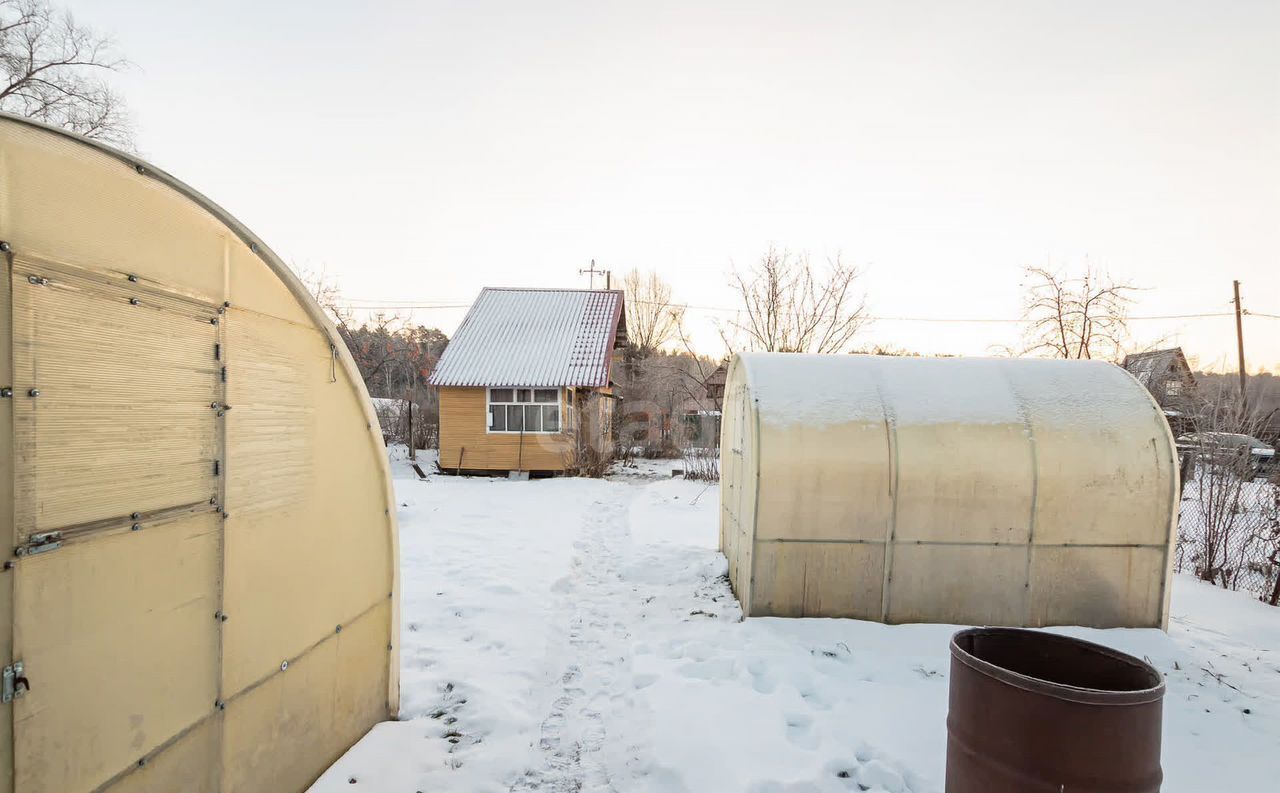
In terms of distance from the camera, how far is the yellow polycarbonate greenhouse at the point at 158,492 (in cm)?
180

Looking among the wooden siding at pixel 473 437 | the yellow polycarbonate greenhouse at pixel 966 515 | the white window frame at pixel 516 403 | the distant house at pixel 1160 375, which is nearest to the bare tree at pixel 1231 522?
the yellow polycarbonate greenhouse at pixel 966 515

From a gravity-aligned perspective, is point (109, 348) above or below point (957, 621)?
above

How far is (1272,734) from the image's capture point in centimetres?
428

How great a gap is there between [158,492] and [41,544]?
47 centimetres

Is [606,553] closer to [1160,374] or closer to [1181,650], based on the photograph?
[1181,650]

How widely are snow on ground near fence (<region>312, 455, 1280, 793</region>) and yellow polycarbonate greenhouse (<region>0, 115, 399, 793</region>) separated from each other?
0.99m

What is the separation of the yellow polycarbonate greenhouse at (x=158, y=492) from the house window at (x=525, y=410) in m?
14.2

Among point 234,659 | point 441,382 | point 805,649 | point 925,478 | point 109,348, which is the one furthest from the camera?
point 441,382

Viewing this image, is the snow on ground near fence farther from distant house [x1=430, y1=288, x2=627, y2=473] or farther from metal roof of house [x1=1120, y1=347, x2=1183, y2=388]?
metal roof of house [x1=1120, y1=347, x2=1183, y2=388]

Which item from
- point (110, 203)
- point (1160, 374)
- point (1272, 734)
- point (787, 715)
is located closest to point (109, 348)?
point (110, 203)

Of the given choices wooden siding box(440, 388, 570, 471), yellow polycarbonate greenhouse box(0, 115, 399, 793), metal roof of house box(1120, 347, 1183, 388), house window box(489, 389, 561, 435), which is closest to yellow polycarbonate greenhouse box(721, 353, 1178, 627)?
yellow polycarbonate greenhouse box(0, 115, 399, 793)

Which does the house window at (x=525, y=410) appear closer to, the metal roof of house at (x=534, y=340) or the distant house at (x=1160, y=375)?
the metal roof of house at (x=534, y=340)

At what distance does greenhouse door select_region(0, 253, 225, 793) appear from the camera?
179 cm

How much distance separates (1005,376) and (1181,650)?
3.03 meters
